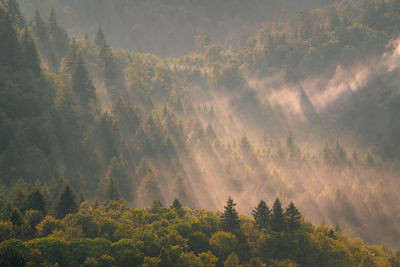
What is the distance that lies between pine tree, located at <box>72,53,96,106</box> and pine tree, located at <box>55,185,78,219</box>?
102622mm

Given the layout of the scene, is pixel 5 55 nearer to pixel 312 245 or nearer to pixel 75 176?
pixel 75 176

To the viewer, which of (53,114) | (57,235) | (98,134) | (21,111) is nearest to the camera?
(57,235)

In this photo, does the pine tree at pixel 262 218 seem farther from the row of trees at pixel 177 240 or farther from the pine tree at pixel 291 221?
the pine tree at pixel 291 221

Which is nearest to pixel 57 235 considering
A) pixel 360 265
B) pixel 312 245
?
pixel 312 245

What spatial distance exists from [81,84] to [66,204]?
110745mm

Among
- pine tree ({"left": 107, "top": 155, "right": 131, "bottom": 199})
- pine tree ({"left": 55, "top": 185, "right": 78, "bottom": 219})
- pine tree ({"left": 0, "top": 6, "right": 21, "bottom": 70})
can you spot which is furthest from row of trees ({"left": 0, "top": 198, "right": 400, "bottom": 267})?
pine tree ({"left": 0, "top": 6, "right": 21, "bottom": 70})

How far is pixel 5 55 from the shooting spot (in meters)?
165

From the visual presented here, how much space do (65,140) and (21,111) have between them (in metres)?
19.7

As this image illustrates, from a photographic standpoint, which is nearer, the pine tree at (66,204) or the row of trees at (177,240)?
the row of trees at (177,240)

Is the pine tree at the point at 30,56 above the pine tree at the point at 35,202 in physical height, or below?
above

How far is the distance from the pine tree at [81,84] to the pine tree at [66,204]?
337 ft

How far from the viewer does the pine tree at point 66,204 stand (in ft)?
302

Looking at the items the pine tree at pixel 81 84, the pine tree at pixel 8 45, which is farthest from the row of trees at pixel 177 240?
the pine tree at pixel 81 84

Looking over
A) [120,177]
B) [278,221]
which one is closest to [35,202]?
[278,221]
